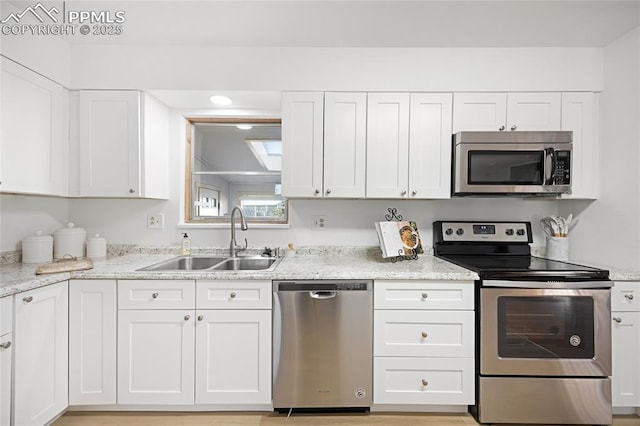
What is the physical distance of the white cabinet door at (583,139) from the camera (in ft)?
7.06

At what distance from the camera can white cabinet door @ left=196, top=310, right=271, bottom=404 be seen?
180cm

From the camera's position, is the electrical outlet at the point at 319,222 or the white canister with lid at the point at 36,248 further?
the electrical outlet at the point at 319,222

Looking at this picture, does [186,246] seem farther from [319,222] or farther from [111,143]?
[319,222]

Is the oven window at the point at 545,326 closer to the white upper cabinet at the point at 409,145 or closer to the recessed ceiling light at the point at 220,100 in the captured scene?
the white upper cabinet at the point at 409,145

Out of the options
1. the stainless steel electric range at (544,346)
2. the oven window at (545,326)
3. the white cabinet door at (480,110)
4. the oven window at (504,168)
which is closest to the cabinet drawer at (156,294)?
the stainless steel electric range at (544,346)

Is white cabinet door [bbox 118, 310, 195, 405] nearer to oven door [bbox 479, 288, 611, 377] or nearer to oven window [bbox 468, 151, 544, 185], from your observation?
oven door [bbox 479, 288, 611, 377]

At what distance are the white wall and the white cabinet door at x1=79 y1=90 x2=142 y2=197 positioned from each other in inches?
128

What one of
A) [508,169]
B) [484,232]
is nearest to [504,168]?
[508,169]

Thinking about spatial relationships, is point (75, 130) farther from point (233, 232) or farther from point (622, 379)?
point (622, 379)

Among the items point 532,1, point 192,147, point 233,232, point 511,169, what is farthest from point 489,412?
point 192,147

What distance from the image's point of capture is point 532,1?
68.0 inches

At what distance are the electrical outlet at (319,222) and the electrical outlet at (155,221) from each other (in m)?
1.25

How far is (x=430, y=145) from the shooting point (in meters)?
2.18

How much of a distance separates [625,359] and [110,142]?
3.61 metres
